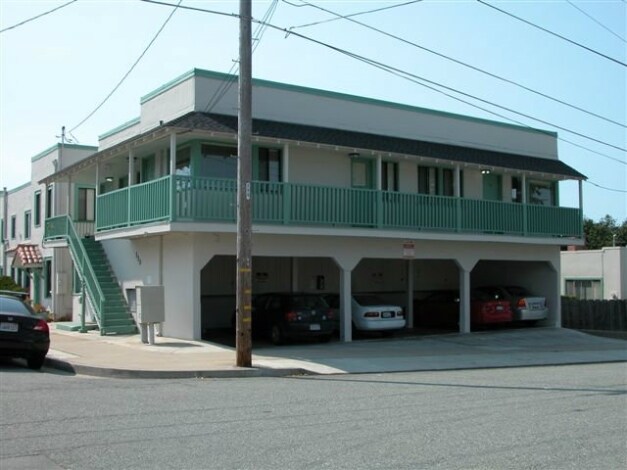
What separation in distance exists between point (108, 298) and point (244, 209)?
9998 millimetres

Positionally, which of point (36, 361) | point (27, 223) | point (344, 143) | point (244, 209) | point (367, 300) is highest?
point (344, 143)

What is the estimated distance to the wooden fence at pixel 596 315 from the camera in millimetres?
31344

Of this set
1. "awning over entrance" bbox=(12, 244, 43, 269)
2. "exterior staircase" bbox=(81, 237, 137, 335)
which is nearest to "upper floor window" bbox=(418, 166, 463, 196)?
"exterior staircase" bbox=(81, 237, 137, 335)

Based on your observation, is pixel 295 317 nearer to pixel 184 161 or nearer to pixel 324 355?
pixel 324 355

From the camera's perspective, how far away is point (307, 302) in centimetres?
2055

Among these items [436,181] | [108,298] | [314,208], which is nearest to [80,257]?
[108,298]

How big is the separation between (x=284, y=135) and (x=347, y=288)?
4.92m

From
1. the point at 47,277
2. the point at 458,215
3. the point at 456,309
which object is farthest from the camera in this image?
the point at 47,277

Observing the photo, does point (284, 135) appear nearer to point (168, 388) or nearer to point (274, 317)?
point (274, 317)

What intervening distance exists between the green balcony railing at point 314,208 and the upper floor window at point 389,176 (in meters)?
1.85

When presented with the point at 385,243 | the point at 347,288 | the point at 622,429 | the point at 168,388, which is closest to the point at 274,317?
the point at 347,288

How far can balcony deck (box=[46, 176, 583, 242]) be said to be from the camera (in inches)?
742

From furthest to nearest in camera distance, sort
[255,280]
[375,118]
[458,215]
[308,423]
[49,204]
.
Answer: [49,204]
[255,280]
[375,118]
[458,215]
[308,423]

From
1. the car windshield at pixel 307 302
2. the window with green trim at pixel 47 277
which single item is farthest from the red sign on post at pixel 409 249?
the window with green trim at pixel 47 277
